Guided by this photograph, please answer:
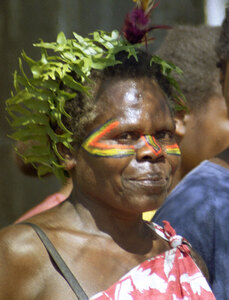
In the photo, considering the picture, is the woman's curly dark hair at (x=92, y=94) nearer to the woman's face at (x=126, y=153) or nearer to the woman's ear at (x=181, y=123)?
the woman's face at (x=126, y=153)

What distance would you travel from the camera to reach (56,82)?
2551 mm

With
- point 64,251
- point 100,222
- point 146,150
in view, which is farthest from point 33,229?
point 146,150

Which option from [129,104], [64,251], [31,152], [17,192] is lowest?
[17,192]

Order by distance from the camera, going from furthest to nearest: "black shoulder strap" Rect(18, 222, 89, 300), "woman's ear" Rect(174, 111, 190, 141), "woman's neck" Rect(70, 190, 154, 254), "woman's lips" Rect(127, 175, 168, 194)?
"woman's ear" Rect(174, 111, 190, 141)
"woman's neck" Rect(70, 190, 154, 254)
"woman's lips" Rect(127, 175, 168, 194)
"black shoulder strap" Rect(18, 222, 89, 300)

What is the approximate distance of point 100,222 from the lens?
8.51ft

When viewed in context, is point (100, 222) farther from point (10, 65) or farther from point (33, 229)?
point (10, 65)

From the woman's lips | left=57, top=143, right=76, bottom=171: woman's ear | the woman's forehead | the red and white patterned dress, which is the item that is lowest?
the red and white patterned dress

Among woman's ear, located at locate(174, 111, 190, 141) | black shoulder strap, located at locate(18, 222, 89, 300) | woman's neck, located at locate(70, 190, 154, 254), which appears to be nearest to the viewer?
black shoulder strap, located at locate(18, 222, 89, 300)

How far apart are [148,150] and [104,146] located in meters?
0.19

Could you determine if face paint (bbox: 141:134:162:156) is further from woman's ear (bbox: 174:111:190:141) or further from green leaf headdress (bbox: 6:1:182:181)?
woman's ear (bbox: 174:111:190:141)

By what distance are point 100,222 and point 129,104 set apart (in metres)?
0.53

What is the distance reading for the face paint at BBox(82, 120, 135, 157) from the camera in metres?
2.49

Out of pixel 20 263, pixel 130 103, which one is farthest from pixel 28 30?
pixel 20 263

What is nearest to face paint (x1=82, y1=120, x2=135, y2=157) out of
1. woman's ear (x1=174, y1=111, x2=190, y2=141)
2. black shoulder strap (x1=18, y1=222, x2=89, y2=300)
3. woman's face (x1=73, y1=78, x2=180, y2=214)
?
woman's face (x1=73, y1=78, x2=180, y2=214)
